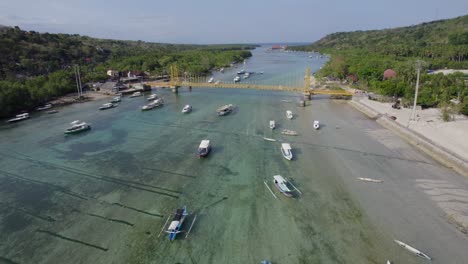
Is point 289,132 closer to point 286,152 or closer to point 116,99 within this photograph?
point 286,152


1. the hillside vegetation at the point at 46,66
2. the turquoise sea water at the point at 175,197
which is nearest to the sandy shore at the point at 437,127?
the turquoise sea water at the point at 175,197

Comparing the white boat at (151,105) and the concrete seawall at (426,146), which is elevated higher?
the white boat at (151,105)

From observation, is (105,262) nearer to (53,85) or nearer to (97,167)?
(97,167)

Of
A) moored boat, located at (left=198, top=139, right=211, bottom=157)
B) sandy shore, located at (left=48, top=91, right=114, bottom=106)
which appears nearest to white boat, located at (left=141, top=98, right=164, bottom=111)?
sandy shore, located at (left=48, top=91, right=114, bottom=106)

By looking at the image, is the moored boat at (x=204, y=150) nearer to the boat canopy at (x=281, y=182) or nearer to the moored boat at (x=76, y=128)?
the boat canopy at (x=281, y=182)

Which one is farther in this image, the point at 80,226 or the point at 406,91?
the point at 406,91

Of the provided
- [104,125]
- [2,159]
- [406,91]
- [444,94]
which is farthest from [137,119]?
[444,94]
